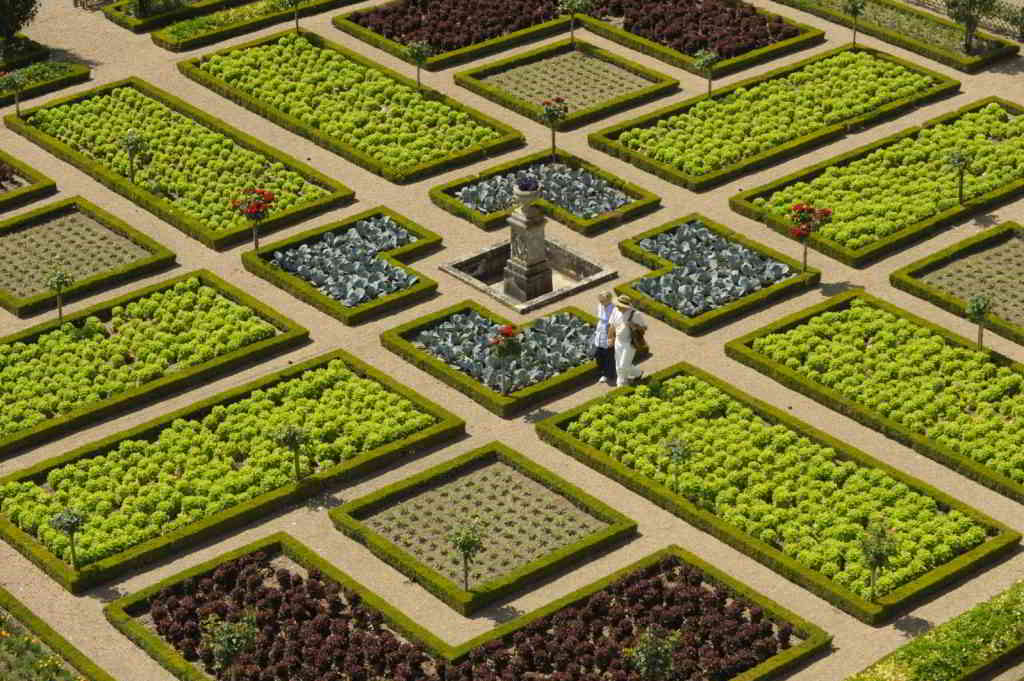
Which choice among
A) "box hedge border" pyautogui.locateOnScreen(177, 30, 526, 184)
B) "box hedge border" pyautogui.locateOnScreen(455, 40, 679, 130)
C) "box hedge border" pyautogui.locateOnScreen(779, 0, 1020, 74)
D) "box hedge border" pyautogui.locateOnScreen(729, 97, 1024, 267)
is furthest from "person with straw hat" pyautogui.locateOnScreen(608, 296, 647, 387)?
"box hedge border" pyautogui.locateOnScreen(779, 0, 1020, 74)

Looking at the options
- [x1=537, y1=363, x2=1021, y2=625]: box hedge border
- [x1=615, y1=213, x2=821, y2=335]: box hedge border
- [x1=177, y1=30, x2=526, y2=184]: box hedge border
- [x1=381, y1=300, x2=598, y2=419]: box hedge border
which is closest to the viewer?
[x1=537, y1=363, x2=1021, y2=625]: box hedge border

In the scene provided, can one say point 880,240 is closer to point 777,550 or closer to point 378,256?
point 378,256

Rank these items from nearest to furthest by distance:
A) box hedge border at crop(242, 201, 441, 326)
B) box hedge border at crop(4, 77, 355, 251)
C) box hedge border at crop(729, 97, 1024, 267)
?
1. box hedge border at crop(242, 201, 441, 326)
2. box hedge border at crop(729, 97, 1024, 267)
3. box hedge border at crop(4, 77, 355, 251)

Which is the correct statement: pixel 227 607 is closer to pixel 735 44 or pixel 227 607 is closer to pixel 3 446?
pixel 3 446

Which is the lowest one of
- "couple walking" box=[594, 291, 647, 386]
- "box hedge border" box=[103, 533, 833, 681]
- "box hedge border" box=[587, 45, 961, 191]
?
"box hedge border" box=[103, 533, 833, 681]

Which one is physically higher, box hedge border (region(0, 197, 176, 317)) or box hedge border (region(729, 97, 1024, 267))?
box hedge border (region(729, 97, 1024, 267))

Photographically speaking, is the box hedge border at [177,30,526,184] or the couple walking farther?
the box hedge border at [177,30,526,184]

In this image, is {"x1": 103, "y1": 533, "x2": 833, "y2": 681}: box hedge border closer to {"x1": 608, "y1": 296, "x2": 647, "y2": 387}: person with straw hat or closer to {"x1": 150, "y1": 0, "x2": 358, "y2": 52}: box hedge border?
{"x1": 608, "y1": 296, "x2": 647, "y2": 387}: person with straw hat

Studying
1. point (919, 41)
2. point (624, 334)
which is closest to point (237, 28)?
point (919, 41)
